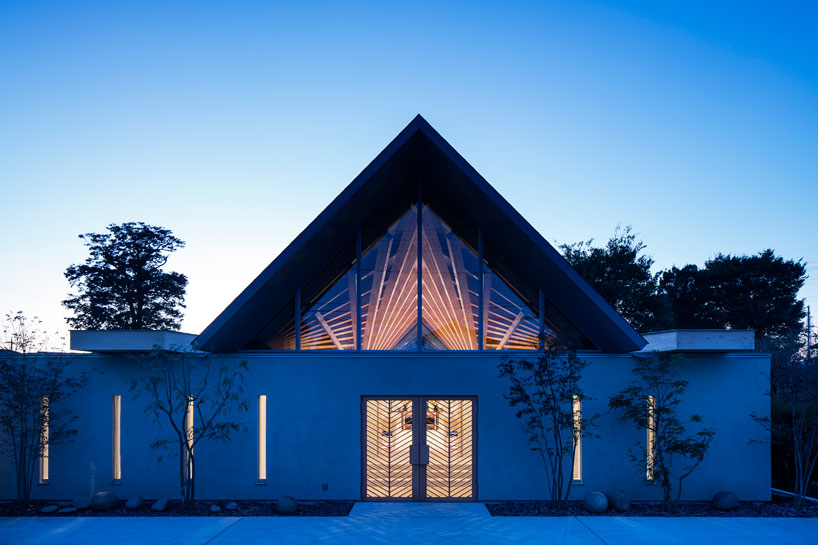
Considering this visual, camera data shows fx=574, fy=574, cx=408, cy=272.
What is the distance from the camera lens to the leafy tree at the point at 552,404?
10805 mm

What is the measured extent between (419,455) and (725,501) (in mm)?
5919

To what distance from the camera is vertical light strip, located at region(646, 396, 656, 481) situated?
11117mm

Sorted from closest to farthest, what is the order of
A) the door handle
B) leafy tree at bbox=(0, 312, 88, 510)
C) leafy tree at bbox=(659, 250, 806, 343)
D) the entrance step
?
the entrance step, leafy tree at bbox=(0, 312, 88, 510), the door handle, leafy tree at bbox=(659, 250, 806, 343)

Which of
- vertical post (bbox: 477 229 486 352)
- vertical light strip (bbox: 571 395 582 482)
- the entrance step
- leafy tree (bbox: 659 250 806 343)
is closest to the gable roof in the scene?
vertical post (bbox: 477 229 486 352)

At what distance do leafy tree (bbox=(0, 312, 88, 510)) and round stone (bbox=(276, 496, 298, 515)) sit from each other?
14.9 feet

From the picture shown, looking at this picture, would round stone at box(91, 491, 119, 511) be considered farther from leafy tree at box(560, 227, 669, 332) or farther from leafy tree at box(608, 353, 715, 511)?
leafy tree at box(560, 227, 669, 332)

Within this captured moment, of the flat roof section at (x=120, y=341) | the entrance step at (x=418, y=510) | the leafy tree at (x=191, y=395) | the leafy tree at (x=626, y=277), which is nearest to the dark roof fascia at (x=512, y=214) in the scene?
the entrance step at (x=418, y=510)

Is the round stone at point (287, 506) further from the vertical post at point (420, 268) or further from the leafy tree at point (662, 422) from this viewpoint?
the leafy tree at point (662, 422)

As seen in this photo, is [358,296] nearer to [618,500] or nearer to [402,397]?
[402,397]

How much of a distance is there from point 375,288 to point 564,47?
7.51 m

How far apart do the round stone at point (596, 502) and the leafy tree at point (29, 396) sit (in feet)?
33.4

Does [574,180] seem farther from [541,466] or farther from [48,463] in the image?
[48,463]

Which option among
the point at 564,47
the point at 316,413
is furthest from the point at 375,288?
the point at 564,47

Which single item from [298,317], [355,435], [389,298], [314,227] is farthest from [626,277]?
[314,227]
